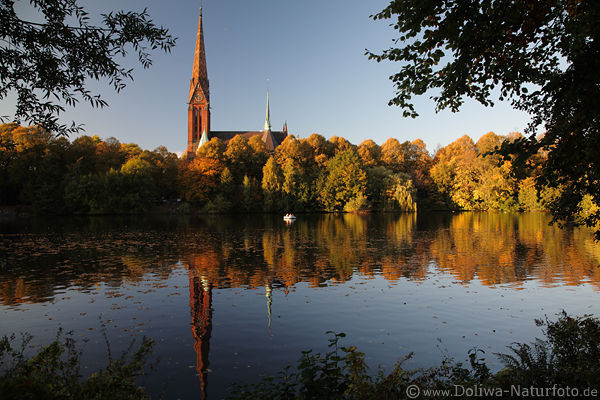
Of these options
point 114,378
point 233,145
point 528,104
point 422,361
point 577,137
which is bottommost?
point 422,361

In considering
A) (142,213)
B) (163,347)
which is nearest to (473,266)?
(163,347)

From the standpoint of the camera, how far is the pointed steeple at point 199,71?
104 metres

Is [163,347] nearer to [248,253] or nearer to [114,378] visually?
[114,378]

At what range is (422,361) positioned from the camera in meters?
7.95

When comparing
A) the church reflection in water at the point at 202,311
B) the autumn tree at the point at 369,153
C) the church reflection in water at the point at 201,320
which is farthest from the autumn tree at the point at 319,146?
the church reflection in water at the point at 201,320

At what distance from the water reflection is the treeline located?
39.0 meters

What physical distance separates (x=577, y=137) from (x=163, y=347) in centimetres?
885

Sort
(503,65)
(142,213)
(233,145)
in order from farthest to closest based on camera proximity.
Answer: (233,145) < (142,213) < (503,65)

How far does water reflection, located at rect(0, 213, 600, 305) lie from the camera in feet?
50.6

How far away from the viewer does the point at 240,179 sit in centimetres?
7838

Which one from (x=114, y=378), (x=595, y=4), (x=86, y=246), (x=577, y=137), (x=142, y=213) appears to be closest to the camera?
(x=114, y=378)

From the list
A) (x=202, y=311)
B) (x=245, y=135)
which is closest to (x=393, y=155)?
(x=245, y=135)

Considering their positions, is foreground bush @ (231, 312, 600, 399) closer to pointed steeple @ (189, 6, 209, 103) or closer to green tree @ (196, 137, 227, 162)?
green tree @ (196, 137, 227, 162)

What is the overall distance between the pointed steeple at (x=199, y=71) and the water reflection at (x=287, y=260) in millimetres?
80161
